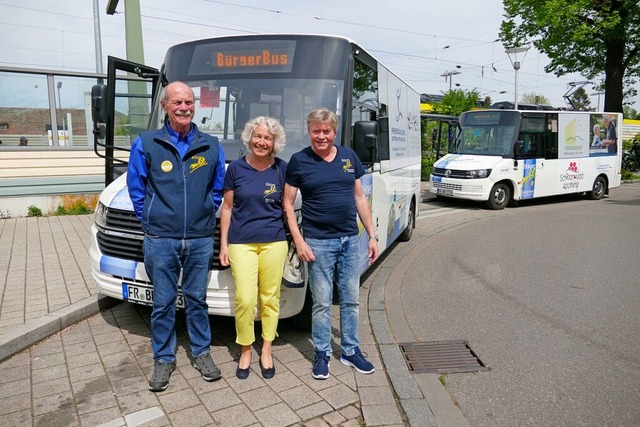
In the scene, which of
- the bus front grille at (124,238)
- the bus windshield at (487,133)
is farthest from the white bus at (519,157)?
the bus front grille at (124,238)

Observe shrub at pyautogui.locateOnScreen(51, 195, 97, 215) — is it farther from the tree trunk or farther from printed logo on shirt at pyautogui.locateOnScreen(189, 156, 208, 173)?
the tree trunk

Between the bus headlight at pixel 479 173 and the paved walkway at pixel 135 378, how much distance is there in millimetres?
8895

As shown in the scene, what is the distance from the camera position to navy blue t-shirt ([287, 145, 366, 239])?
3.62 metres

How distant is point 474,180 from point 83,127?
32.3ft

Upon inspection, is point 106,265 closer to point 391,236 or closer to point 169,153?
point 169,153

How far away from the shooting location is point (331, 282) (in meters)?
3.83

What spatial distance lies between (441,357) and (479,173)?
10.1 meters

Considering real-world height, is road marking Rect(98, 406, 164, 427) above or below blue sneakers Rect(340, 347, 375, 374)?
below

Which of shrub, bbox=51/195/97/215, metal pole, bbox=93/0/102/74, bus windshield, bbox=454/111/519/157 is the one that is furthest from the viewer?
metal pole, bbox=93/0/102/74

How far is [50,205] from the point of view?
11102mm

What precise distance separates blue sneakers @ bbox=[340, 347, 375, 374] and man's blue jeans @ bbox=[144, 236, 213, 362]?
1.12 meters

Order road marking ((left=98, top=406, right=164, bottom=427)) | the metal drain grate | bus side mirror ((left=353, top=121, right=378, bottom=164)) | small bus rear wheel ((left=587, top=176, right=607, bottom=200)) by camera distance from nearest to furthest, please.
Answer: road marking ((left=98, top=406, right=164, bottom=427)) → the metal drain grate → bus side mirror ((left=353, top=121, right=378, bottom=164)) → small bus rear wheel ((left=587, top=176, right=607, bottom=200))

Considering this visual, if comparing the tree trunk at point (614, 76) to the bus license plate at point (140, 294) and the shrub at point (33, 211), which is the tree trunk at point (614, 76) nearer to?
the shrub at point (33, 211)

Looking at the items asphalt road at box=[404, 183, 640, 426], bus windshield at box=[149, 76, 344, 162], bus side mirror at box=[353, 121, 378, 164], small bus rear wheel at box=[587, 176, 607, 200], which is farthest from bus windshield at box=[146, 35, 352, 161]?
A: small bus rear wheel at box=[587, 176, 607, 200]
